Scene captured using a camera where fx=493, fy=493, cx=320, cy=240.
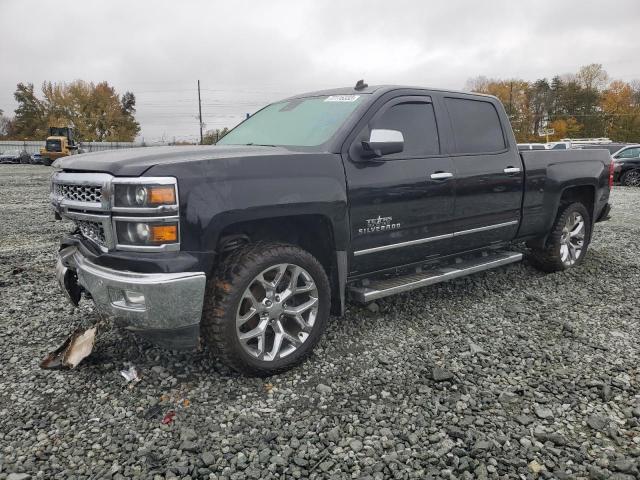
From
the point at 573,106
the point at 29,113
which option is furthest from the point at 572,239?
the point at 29,113

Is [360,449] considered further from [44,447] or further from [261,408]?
[44,447]

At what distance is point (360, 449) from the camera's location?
2471 mm

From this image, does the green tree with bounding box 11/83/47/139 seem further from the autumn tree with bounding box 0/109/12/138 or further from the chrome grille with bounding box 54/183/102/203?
the chrome grille with bounding box 54/183/102/203

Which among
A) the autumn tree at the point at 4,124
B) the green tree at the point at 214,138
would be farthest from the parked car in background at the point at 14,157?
the autumn tree at the point at 4,124

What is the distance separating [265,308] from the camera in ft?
10.2

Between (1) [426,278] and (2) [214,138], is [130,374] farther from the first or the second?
(2) [214,138]

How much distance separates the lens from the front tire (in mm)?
2932

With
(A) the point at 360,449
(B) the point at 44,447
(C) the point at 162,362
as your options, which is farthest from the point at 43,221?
(A) the point at 360,449

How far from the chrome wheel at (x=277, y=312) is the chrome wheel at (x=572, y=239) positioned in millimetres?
3529

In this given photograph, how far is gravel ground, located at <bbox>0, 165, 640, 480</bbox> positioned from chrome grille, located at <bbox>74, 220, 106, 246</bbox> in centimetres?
88

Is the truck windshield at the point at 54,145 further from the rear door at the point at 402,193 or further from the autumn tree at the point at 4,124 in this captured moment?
the autumn tree at the point at 4,124

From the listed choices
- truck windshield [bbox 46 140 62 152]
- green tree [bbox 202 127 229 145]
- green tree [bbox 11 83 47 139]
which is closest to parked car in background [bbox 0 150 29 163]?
truck windshield [bbox 46 140 62 152]

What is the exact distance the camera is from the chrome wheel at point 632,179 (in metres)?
17.9

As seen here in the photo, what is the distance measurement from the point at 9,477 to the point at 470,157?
3.86 m
